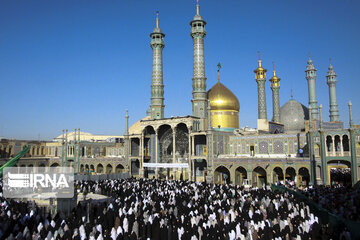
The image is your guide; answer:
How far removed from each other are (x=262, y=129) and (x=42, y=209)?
29.5 metres

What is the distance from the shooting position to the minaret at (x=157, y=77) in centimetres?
4297

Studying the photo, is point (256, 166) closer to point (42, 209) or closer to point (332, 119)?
point (332, 119)

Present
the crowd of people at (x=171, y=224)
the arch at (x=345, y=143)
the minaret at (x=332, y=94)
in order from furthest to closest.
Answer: the minaret at (x=332, y=94)
the arch at (x=345, y=143)
the crowd of people at (x=171, y=224)

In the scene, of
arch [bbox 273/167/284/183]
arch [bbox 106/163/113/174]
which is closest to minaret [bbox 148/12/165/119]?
arch [bbox 106/163/113/174]

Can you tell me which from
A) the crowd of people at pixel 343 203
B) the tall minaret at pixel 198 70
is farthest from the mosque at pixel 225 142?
the crowd of people at pixel 343 203

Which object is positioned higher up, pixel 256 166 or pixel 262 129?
pixel 262 129

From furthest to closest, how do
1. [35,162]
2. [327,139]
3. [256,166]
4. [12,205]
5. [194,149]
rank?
[35,162] → [194,149] → [256,166] → [327,139] → [12,205]

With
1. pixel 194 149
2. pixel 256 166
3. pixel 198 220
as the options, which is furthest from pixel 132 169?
pixel 198 220

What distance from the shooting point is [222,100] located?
45156 millimetres

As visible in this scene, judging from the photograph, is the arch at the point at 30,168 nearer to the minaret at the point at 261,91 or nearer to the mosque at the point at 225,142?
the mosque at the point at 225,142

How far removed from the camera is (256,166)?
3341cm

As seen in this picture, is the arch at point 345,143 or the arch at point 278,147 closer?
the arch at point 345,143

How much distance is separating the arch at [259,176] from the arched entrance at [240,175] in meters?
1.41

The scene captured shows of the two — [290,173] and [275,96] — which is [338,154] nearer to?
[290,173]
